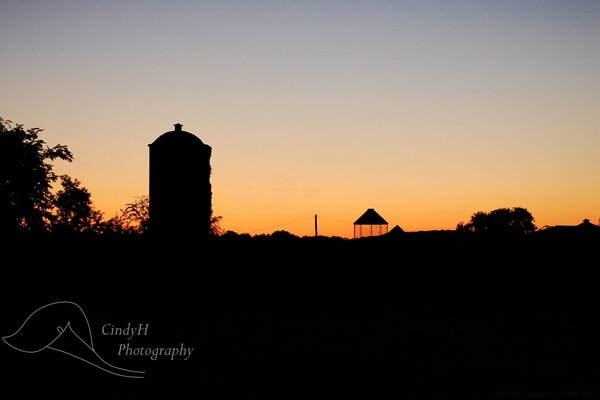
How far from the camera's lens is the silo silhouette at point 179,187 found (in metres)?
23.2

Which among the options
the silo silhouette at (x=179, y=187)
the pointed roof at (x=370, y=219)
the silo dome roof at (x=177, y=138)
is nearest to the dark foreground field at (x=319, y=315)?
the silo silhouette at (x=179, y=187)

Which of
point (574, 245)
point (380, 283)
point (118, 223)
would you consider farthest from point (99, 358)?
point (118, 223)

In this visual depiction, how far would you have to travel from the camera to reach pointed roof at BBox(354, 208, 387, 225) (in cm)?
4706

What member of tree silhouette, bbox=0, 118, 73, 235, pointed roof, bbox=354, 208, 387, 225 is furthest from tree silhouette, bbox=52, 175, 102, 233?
pointed roof, bbox=354, 208, 387, 225

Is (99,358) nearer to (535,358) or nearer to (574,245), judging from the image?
(535,358)

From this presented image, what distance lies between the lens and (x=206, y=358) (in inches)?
531

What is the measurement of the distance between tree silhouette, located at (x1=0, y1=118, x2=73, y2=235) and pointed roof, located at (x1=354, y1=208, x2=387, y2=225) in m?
21.8

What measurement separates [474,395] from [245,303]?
11.3 meters

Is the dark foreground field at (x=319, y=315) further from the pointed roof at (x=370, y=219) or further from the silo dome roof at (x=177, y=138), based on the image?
the pointed roof at (x=370, y=219)

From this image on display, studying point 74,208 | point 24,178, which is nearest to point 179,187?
point 24,178

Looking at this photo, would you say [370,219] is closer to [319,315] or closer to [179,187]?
[179,187]

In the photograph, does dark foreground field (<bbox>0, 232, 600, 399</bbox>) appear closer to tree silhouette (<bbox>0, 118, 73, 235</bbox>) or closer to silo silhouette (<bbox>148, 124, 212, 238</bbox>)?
silo silhouette (<bbox>148, 124, 212, 238</bbox>)

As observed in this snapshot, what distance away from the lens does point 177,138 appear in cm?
2489

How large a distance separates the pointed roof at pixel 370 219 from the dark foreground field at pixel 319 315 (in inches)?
871
